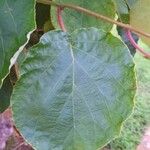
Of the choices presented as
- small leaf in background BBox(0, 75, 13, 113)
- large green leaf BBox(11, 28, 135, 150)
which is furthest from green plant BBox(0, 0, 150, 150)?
small leaf in background BBox(0, 75, 13, 113)

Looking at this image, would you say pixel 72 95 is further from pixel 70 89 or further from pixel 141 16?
pixel 141 16

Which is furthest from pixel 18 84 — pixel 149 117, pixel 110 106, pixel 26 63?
pixel 149 117

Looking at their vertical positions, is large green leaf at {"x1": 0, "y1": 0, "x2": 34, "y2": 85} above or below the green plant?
above

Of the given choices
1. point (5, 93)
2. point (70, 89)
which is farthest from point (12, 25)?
point (5, 93)

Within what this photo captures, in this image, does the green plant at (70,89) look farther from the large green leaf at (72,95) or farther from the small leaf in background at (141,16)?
the small leaf in background at (141,16)

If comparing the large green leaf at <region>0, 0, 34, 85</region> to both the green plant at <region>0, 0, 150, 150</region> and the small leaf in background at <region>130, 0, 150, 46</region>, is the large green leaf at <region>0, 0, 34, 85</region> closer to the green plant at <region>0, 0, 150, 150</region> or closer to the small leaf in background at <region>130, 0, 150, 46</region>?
the green plant at <region>0, 0, 150, 150</region>

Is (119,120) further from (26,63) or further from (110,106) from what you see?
(26,63)
